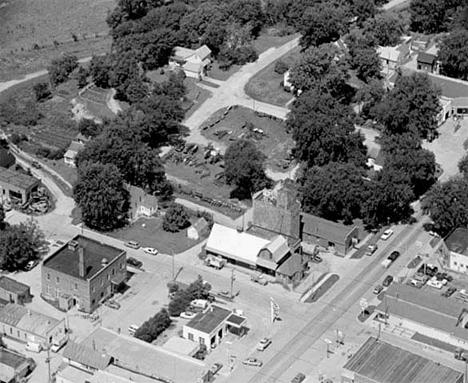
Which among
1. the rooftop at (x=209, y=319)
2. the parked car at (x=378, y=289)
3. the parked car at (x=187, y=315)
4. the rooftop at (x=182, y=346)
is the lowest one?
the parked car at (x=187, y=315)

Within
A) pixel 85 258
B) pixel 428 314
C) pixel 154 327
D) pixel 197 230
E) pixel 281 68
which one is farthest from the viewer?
pixel 281 68

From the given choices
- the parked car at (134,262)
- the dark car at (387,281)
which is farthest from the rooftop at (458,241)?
the parked car at (134,262)

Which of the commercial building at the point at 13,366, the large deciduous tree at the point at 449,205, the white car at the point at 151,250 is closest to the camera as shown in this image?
the commercial building at the point at 13,366

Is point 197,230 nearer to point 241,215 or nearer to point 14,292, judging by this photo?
point 241,215

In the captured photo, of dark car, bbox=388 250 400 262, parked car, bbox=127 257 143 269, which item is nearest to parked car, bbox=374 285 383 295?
dark car, bbox=388 250 400 262

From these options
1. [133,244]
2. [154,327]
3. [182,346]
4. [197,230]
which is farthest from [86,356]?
[197,230]

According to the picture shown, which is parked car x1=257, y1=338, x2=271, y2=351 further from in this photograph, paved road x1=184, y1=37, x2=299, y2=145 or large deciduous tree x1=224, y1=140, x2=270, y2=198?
paved road x1=184, y1=37, x2=299, y2=145

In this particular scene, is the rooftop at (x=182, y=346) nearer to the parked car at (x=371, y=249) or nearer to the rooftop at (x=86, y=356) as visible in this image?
the rooftop at (x=86, y=356)

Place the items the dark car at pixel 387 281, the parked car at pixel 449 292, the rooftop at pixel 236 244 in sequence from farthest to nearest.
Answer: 1. the rooftop at pixel 236 244
2. the dark car at pixel 387 281
3. the parked car at pixel 449 292
